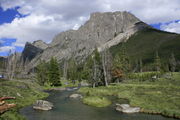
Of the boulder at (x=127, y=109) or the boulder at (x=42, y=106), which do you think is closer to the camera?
the boulder at (x=127, y=109)

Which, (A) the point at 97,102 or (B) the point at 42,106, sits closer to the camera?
(B) the point at 42,106

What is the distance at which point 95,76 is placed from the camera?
3167 inches

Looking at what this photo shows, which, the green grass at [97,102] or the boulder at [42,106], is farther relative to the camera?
the green grass at [97,102]

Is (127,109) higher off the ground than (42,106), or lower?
lower

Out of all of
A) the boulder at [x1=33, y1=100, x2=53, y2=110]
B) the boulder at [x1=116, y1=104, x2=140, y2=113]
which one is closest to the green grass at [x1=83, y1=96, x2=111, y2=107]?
the boulder at [x1=116, y1=104, x2=140, y2=113]

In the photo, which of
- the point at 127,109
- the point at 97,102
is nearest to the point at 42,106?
the point at 97,102

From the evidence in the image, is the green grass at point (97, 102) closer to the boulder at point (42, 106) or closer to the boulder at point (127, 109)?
the boulder at point (127, 109)

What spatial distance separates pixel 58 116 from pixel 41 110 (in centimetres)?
710

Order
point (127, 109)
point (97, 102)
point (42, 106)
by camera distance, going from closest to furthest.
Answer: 1. point (127, 109)
2. point (42, 106)
3. point (97, 102)

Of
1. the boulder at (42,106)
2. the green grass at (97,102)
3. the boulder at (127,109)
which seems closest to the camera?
the boulder at (127,109)

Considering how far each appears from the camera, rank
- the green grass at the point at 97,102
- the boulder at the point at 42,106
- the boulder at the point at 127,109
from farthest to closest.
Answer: the green grass at the point at 97,102 < the boulder at the point at 42,106 < the boulder at the point at 127,109

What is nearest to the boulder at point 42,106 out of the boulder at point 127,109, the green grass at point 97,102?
the green grass at point 97,102

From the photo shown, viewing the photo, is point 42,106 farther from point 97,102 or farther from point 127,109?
point 127,109

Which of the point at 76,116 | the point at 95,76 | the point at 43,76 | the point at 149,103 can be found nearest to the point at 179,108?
the point at 149,103
